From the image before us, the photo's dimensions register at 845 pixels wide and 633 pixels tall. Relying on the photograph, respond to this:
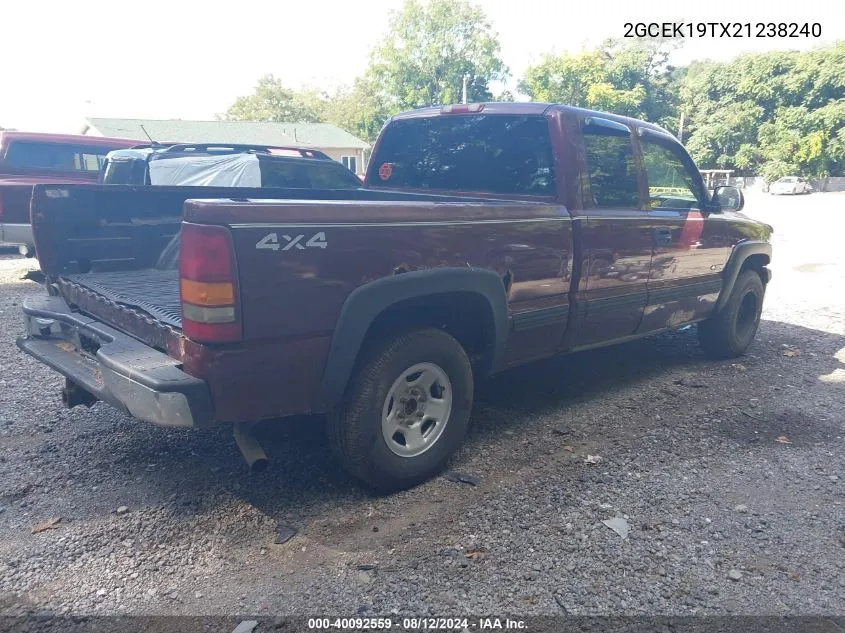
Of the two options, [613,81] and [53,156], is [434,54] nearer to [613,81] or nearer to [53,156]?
[613,81]

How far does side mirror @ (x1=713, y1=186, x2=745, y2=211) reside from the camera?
5402 millimetres

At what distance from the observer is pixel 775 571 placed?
2.77 metres

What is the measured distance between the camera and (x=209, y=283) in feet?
8.21

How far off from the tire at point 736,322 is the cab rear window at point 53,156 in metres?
10.1

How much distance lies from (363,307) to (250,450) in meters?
0.82

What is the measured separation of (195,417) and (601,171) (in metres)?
3.04

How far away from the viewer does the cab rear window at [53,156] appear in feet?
35.2

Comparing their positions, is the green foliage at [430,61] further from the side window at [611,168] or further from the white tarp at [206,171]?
the side window at [611,168]

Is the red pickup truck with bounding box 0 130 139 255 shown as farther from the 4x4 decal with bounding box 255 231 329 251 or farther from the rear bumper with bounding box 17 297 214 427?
the 4x4 decal with bounding box 255 231 329 251

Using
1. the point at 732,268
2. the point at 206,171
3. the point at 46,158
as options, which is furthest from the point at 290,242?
the point at 46,158

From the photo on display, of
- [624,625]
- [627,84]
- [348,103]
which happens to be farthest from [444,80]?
[624,625]

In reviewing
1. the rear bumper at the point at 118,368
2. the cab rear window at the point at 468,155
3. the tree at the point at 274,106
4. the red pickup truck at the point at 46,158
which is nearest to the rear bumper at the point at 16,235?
the red pickup truck at the point at 46,158

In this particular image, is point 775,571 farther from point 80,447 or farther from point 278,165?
point 278,165

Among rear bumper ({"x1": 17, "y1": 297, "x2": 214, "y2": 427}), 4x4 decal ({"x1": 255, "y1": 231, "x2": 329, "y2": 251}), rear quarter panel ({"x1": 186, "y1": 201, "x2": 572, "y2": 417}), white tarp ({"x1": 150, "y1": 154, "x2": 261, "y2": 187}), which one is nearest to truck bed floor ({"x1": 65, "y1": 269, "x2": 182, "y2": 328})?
rear bumper ({"x1": 17, "y1": 297, "x2": 214, "y2": 427})
